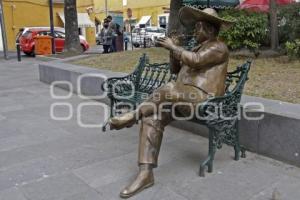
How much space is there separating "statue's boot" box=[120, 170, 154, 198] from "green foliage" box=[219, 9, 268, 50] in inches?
209

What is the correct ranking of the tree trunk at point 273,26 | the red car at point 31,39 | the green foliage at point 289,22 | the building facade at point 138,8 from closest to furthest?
the tree trunk at point 273,26
the green foliage at point 289,22
the red car at point 31,39
the building facade at point 138,8

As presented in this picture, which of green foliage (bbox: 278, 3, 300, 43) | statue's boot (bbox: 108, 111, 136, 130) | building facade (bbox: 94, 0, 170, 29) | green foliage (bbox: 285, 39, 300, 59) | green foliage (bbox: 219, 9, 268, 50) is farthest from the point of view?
building facade (bbox: 94, 0, 170, 29)

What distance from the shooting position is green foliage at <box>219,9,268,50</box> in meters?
7.90

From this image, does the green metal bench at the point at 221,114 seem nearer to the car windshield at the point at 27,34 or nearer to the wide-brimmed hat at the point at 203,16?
the wide-brimmed hat at the point at 203,16

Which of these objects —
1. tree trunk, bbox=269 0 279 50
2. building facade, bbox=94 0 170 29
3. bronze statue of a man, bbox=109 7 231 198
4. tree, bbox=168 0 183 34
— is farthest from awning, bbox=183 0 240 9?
building facade, bbox=94 0 170 29

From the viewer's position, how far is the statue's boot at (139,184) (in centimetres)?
305

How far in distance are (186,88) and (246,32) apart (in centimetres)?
506

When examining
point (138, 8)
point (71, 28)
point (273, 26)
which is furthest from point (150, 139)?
point (138, 8)

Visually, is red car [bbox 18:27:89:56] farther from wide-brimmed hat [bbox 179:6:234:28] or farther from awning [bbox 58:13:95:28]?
wide-brimmed hat [bbox 179:6:234:28]

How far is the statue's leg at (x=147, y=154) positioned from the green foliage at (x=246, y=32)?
16.6 feet

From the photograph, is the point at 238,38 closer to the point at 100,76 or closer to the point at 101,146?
the point at 100,76

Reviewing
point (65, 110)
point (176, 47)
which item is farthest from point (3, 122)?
point (176, 47)

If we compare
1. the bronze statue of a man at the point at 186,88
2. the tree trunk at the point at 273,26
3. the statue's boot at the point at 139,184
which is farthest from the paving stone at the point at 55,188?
the tree trunk at the point at 273,26

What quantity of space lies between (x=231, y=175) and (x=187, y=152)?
0.72 m
